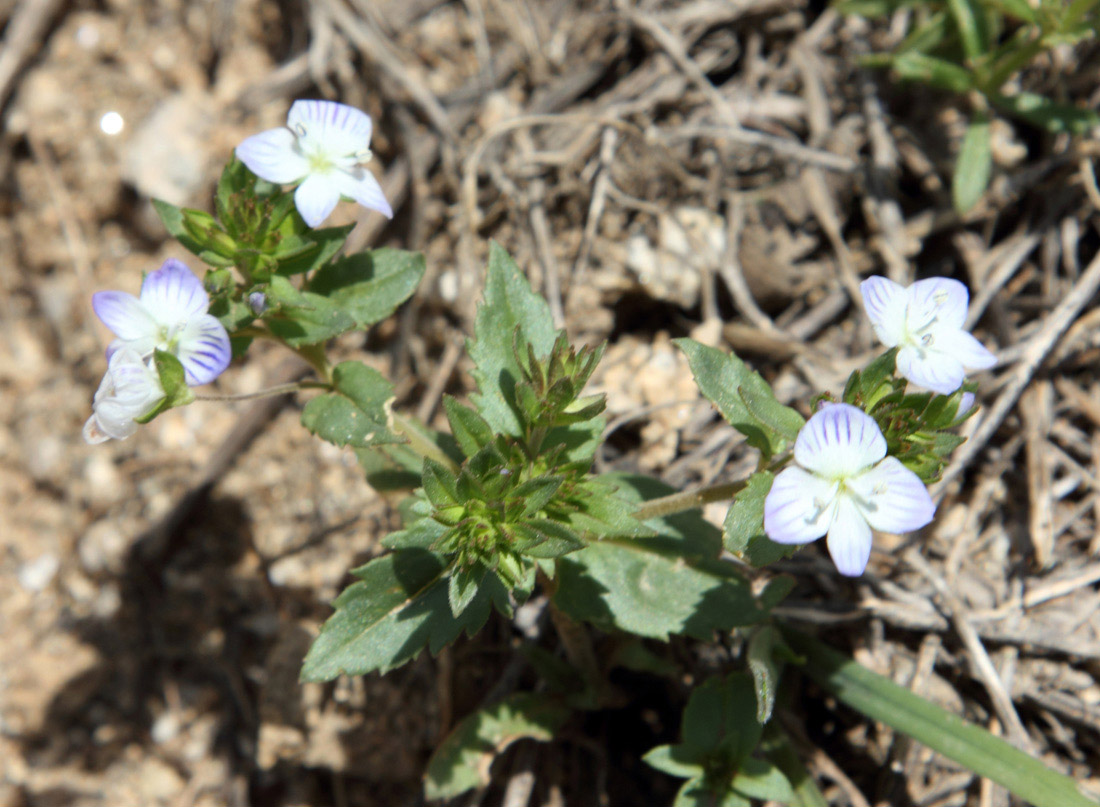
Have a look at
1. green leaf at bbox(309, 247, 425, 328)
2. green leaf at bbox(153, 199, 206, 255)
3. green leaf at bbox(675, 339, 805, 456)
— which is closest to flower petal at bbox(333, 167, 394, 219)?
green leaf at bbox(309, 247, 425, 328)

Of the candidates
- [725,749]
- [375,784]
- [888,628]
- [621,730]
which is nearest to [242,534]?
[375,784]

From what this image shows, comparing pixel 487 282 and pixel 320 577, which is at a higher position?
pixel 487 282

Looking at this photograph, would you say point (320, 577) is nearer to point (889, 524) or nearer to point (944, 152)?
point (889, 524)

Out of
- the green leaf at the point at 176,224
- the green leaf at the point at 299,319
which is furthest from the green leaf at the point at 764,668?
the green leaf at the point at 176,224

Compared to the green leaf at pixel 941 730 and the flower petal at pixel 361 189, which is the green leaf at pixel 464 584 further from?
the green leaf at pixel 941 730

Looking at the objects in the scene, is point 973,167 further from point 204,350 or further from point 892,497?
point 204,350
